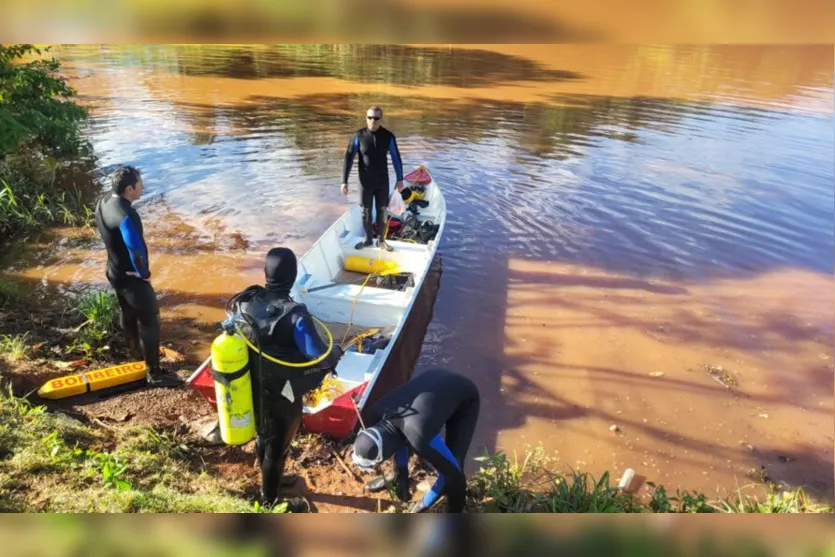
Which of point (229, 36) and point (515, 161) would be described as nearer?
point (229, 36)

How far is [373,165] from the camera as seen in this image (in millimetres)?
7293

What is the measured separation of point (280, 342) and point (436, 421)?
44.0 inches

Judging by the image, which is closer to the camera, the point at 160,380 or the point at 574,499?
the point at 574,499

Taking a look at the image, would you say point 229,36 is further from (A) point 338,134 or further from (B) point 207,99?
(B) point 207,99

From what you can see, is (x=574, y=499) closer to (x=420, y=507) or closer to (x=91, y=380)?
(x=420, y=507)

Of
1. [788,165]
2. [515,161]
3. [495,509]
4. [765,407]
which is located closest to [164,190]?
[515,161]

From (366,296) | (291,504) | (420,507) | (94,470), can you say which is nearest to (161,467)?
(94,470)

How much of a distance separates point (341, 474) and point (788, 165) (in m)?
13.1

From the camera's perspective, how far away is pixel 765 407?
19.6ft

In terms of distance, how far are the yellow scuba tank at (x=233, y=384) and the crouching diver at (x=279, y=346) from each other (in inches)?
4.2

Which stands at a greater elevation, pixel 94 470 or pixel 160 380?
pixel 94 470

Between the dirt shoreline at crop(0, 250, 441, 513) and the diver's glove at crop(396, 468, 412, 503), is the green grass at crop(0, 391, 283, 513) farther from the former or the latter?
the diver's glove at crop(396, 468, 412, 503)

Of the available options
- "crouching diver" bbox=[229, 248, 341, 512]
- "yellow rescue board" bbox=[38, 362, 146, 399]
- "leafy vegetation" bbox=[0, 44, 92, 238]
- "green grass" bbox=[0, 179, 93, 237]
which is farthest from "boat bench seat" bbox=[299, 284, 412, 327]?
"green grass" bbox=[0, 179, 93, 237]

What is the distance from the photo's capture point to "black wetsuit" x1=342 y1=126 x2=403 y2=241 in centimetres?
718
